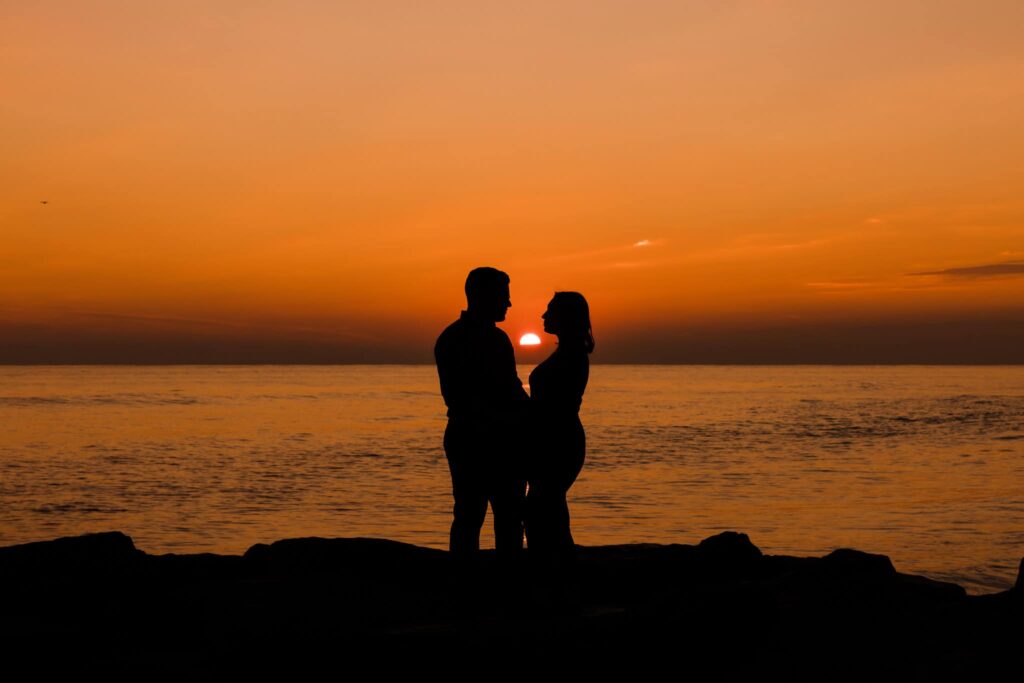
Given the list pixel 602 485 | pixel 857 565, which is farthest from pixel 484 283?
pixel 602 485

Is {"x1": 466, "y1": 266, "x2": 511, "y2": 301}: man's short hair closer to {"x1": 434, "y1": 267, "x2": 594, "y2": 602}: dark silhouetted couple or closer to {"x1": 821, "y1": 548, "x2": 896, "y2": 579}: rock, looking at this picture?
{"x1": 434, "y1": 267, "x2": 594, "y2": 602}: dark silhouetted couple

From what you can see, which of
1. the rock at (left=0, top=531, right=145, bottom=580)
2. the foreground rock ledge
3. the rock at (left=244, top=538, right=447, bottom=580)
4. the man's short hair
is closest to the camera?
the foreground rock ledge

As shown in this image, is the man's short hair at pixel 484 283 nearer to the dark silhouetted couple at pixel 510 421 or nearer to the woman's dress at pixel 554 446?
the dark silhouetted couple at pixel 510 421

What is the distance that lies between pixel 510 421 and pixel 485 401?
0.20 metres

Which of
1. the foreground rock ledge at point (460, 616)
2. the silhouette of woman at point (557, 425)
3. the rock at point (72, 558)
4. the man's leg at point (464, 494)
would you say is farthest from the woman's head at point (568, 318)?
the rock at point (72, 558)

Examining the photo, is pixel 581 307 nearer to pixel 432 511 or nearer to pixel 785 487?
pixel 432 511

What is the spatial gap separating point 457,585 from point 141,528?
41.3 feet

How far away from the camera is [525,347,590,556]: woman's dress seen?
21.1 ft

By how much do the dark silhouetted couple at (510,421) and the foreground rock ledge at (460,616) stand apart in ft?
1.17

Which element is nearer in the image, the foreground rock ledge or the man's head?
the foreground rock ledge

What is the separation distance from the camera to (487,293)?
20.8 feet

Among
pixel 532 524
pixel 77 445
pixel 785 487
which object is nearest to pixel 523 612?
pixel 532 524

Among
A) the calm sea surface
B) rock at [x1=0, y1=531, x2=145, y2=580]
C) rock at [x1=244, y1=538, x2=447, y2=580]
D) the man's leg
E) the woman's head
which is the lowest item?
the calm sea surface

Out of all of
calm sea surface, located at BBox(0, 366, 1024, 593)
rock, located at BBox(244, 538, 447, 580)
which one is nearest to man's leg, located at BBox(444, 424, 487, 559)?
rock, located at BBox(244, 538, 447, 580)
